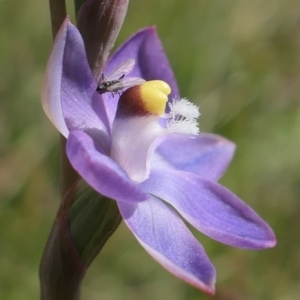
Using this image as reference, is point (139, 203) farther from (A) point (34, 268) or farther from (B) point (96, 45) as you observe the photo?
(A) point (34, 268)

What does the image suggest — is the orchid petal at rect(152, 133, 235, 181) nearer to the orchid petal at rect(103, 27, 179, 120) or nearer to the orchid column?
the orchid petal at rect(103, 27, 179, 120)

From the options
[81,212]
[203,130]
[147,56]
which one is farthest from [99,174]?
[203,130]

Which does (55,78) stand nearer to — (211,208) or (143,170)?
(143,170)

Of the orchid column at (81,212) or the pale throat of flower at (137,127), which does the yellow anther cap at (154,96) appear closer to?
the pale throat of flower at (137,127)

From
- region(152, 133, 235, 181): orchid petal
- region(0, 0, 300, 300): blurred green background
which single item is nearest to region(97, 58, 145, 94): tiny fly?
region(152, 133, 235, 181): orchid petal

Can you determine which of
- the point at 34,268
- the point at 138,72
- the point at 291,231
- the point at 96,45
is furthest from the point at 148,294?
the point at 96,45

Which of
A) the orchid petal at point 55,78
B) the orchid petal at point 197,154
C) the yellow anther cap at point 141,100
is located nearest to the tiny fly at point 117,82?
the yellow anther cap at point 141,100
